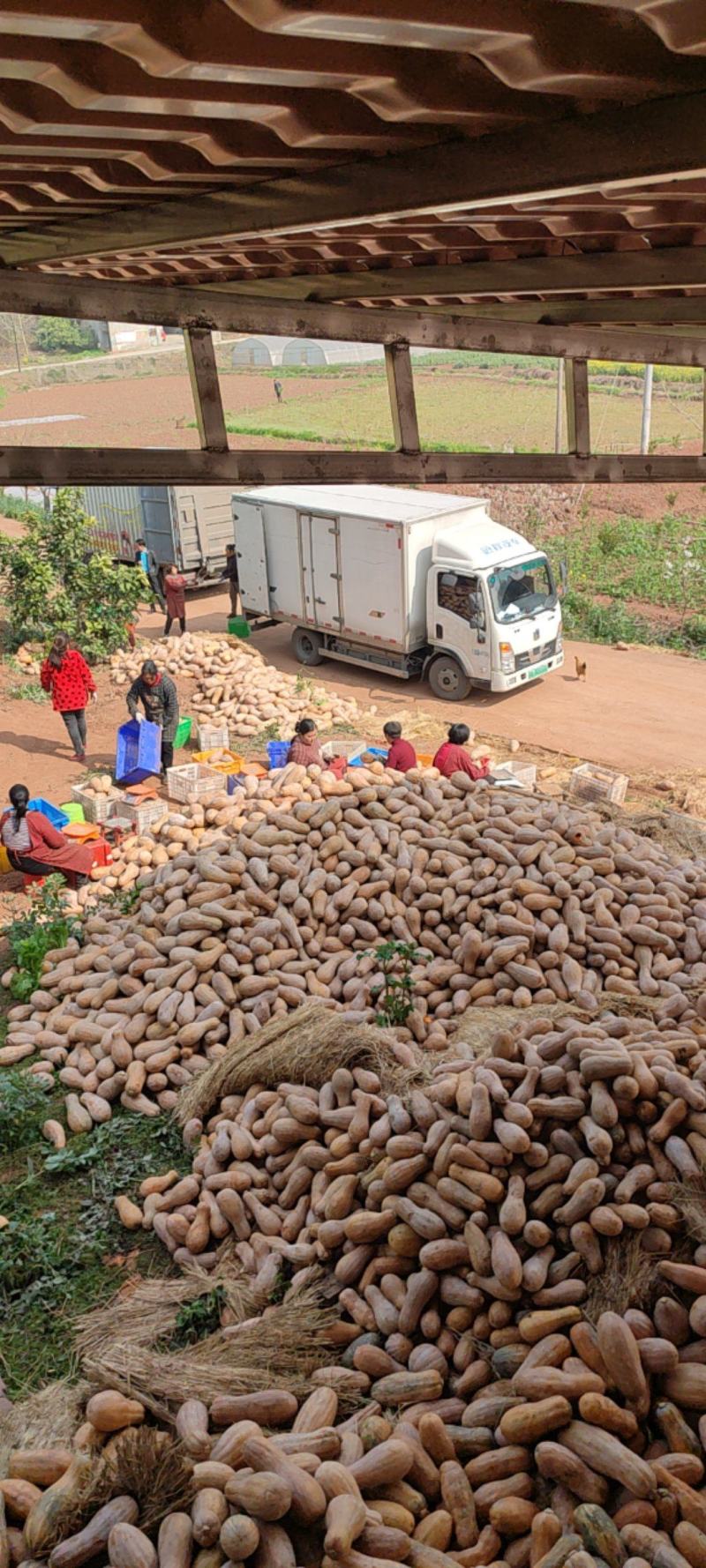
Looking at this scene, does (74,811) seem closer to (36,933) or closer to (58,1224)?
(36,933)

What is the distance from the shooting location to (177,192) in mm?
2359

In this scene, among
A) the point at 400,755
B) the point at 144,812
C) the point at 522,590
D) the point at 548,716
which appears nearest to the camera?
the point at 400,755

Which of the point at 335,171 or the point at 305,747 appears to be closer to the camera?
the point at 335,171

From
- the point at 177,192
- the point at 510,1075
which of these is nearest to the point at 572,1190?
the point at 510,1075

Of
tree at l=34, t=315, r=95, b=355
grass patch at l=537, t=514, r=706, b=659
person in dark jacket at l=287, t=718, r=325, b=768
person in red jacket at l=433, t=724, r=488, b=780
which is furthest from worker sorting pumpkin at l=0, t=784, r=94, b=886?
tree at l=34, t=315, r=95, b=355

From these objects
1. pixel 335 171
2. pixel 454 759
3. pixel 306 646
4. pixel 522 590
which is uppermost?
pixel 335 171

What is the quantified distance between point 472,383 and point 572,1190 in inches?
1335

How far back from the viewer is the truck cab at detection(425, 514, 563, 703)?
46.5 ft

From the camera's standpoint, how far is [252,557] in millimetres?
17000

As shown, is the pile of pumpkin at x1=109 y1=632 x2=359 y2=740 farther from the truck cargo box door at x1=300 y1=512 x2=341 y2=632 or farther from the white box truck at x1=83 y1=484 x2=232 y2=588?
the white box truck at x1=83 y1=484 x2=232 y2=588

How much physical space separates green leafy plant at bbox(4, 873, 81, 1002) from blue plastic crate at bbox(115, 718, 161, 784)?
2.55 meters

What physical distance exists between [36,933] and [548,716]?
323 inches

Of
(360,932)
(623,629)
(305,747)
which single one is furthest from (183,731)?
→ (623,629)

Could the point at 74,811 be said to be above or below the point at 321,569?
below
